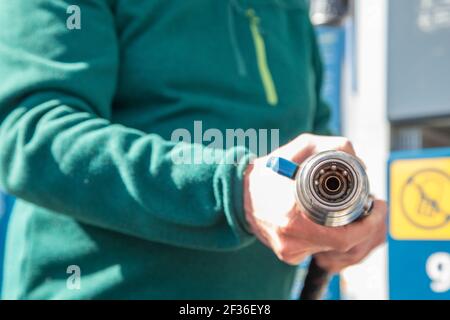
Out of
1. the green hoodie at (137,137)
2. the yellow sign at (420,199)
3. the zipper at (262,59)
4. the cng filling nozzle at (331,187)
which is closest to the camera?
the cng filling nozzle at (331,187)

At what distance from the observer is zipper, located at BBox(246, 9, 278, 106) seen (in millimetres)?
773

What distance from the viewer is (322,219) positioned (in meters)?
0.48

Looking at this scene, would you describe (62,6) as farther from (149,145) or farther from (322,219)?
(322,219)

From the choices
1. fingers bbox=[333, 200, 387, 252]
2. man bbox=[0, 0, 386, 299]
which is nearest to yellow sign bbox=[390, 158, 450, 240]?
man bbox=[0, 0, 386, 299]

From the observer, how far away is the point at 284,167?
506 mm

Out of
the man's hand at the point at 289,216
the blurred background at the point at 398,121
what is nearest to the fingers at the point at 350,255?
the man's hand at the point at 289,216

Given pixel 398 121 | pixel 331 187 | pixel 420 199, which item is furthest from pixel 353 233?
pixel 398 121

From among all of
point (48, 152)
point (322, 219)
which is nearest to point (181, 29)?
point (48, 152)

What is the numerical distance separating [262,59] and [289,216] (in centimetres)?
33

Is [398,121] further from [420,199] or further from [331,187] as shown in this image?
[331,187]

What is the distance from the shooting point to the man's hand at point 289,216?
506 mm

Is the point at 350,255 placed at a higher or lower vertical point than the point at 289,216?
lower

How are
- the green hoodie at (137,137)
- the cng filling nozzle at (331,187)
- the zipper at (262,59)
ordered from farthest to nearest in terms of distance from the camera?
the zipper at (262,59)
the green hoodie at (137,137)
the cng filling nozzle at (331,187)

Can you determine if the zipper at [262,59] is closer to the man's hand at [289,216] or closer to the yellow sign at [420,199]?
the man's hand at [289,216]
